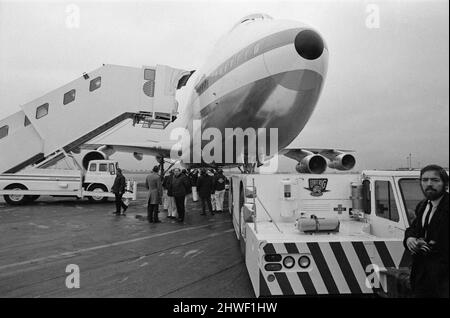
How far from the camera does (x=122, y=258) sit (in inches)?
216

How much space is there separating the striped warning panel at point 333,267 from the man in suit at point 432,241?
0.90 metres

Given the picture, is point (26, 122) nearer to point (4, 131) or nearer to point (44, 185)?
point (4, 131)

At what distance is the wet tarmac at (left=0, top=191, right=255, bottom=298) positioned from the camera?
13.3 ft

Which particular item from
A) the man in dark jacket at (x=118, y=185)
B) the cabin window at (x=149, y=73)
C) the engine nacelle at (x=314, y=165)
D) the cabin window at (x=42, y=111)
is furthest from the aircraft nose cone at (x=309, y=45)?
the cabin window at (x=42, y=111)

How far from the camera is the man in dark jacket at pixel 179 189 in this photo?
29.6 feet

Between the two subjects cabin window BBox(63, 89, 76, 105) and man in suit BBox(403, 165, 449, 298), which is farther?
cabin window BBox(63, 89, 76, 105)

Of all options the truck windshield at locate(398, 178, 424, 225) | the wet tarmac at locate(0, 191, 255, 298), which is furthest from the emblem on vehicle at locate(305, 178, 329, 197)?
the wet tarmac at locate(0, 191, 255, 298)

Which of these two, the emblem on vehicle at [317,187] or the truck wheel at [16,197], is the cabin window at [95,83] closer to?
the truck wheel at [16,197]

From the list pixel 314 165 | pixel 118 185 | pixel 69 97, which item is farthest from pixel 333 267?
pixel 69 97

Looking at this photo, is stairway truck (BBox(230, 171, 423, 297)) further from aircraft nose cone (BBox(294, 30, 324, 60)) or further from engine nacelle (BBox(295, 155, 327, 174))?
aircraft nose cone (BBox(294, 30, 324, 60))

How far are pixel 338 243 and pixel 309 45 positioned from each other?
16.0ft

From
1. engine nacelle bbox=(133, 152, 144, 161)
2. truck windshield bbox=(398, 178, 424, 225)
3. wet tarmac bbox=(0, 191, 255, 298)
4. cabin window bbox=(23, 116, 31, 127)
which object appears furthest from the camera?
engine nacelle bbox=(133, 152, 144, 161)

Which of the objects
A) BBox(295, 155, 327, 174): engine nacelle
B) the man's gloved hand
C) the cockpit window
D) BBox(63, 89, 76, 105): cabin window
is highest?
the cockpit window

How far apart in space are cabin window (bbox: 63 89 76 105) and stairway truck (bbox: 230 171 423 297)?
11141 millimetres
